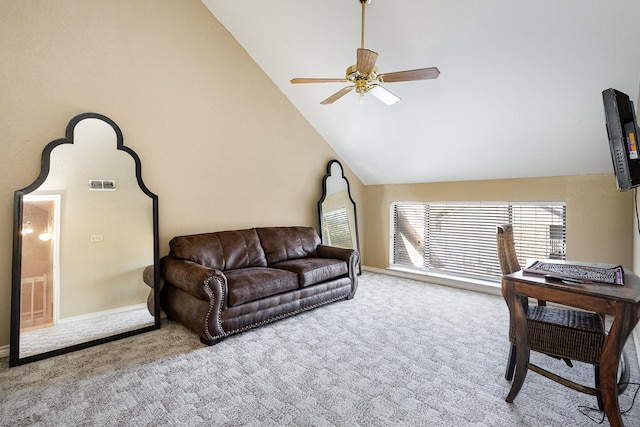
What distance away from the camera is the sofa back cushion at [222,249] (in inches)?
133

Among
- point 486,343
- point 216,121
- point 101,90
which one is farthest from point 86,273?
point 486,343

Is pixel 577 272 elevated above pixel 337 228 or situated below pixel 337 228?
below

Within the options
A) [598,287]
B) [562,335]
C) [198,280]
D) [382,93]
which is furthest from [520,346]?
[198,280]

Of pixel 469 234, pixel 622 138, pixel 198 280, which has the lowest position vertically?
pixel 198 280

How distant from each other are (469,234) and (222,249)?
3.54m

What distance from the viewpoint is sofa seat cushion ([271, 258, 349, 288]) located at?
356cm

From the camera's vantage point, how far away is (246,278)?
313 centimetres

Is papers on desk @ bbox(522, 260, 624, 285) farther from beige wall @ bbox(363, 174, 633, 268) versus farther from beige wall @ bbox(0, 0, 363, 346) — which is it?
beige wall @ bbox(0, 0, 363, 346)

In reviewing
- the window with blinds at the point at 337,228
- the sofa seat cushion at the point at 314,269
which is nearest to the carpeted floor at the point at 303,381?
the sofa seat cushion at the point at 314,269

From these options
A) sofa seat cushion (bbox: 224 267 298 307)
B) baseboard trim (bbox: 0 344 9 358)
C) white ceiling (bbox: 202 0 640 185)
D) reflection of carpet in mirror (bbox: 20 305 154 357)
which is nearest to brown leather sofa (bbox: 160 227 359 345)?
sofa seat cushion (bbox: 224 267 298 307)

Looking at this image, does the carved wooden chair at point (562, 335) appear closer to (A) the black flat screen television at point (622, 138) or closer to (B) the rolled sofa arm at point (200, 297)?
(A) the black flat screen television at point (622, 138)

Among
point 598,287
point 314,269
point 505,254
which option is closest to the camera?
point 598,287

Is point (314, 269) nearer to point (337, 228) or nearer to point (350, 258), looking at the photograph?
point (350, 258)

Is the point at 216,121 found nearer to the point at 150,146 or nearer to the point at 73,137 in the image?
the point at 150,146
